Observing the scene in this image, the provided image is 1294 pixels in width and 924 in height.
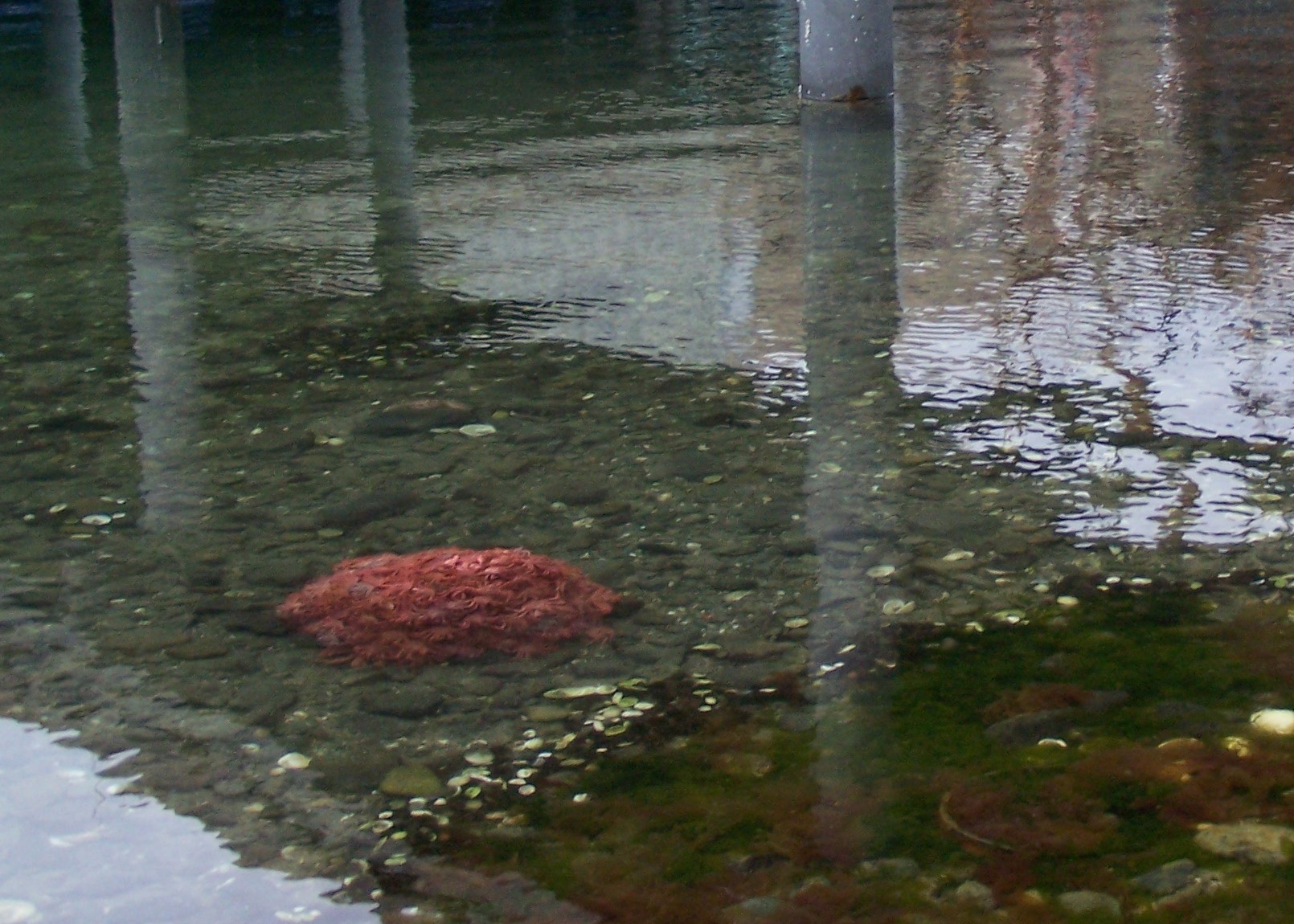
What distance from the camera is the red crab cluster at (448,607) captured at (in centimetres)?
310

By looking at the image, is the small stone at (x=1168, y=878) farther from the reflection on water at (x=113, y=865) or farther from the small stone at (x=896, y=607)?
the reflection on water at (x=113, y=865)

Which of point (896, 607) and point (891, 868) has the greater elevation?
point (896, 607)

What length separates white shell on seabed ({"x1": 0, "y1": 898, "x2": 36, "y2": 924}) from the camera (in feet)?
7.55

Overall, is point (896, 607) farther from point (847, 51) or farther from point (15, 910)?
point (847, 51)

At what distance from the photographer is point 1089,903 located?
2.23 metres

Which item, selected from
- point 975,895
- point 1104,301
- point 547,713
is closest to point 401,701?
point 547,713

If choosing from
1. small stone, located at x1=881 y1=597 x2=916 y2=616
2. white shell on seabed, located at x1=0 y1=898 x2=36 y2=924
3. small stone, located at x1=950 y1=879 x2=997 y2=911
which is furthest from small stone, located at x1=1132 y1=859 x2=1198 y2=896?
white shell on seabed, located at x1=0 y1=898 x2=36 y2=924

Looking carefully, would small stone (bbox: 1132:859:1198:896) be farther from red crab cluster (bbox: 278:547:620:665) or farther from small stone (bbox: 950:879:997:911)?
red crab cluster (bbox: 278:547:620:665)

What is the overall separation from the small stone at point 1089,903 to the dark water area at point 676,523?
0.6 inches

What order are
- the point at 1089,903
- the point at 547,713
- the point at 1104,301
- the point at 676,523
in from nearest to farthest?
the point at 1089,903, the point at 547,713, the point at 676,523, the point at 1104,301

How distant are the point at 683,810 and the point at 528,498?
1.45m

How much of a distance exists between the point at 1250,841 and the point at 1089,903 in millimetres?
290

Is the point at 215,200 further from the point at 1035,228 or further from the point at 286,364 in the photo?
the point at 1035,228

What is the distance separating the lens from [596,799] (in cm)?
256
